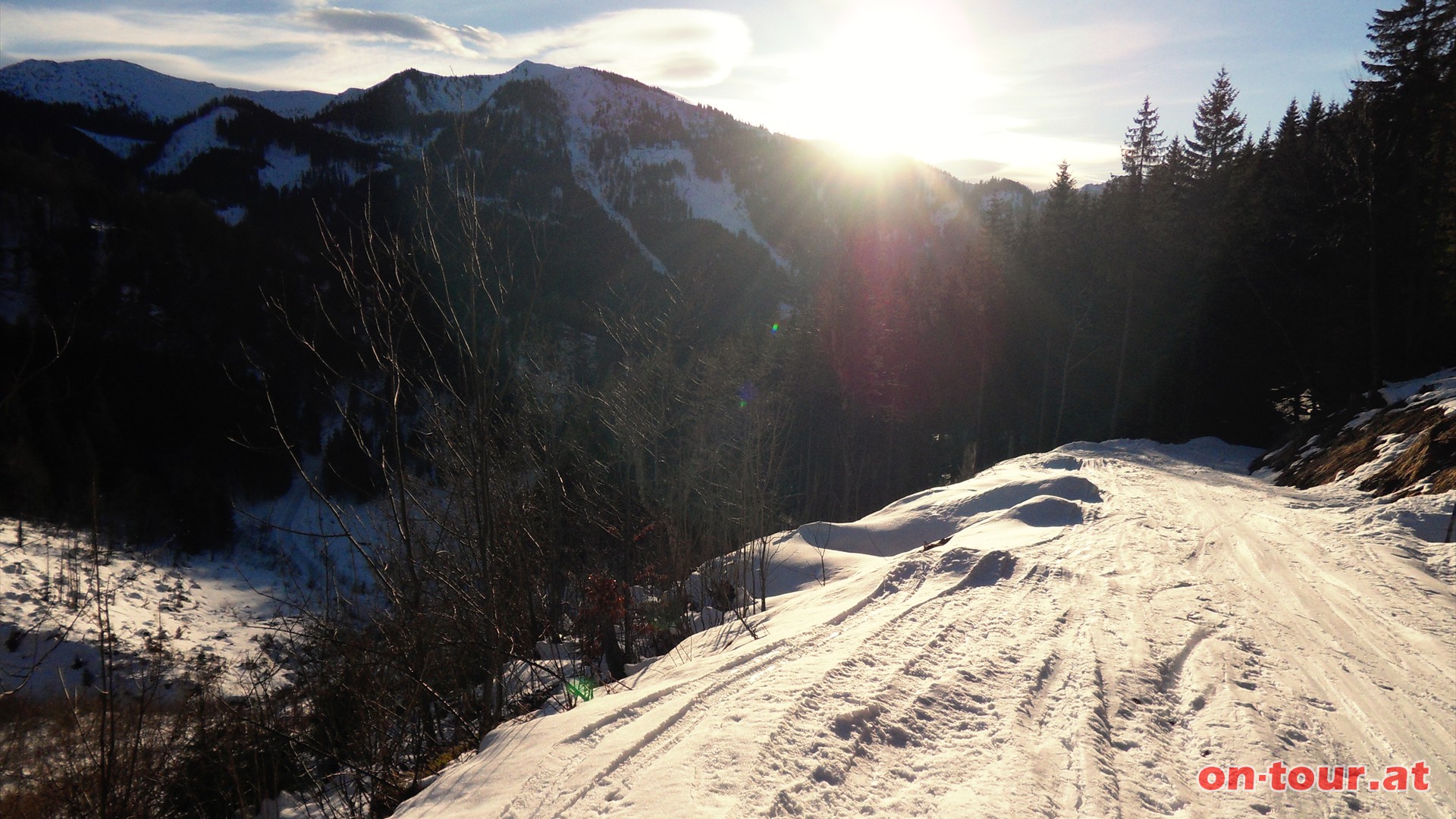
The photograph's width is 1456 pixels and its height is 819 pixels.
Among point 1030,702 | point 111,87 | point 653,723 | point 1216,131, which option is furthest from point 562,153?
point 1030,702

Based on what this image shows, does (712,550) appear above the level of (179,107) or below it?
below

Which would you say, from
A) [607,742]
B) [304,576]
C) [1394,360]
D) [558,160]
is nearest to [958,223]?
[558,160]

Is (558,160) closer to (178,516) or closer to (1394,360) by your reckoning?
(178,516)

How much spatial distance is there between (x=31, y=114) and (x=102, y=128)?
46.4 ft

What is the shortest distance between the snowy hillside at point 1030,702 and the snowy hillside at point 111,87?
345ft

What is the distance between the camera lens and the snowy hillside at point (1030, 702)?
10.0ft

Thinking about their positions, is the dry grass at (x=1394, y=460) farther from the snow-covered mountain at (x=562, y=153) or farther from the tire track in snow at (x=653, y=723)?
the snow-covered mountain at (x=562, y=153)

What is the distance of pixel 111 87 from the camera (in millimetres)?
91625

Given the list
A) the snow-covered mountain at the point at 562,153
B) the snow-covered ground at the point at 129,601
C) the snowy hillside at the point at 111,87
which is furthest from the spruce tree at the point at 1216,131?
the snowy hillside at the point at 111,87

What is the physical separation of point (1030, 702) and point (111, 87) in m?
131

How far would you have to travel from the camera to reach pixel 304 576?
1458 inches

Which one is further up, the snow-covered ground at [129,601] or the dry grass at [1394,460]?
the dry grass at [1394,460]

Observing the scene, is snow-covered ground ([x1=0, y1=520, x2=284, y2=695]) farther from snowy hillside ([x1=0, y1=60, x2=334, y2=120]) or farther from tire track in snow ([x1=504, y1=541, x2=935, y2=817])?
snowy hillside ([x1=0, y1=60, x2=334, y2=120])

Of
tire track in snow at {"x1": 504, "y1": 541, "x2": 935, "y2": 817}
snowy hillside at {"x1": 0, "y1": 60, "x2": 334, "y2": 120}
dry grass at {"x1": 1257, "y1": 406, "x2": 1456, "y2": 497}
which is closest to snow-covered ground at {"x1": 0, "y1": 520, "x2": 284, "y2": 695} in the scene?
tire track in snow at {"x1": 504, "y1": 541, "x2": 935, "y2": 817}
